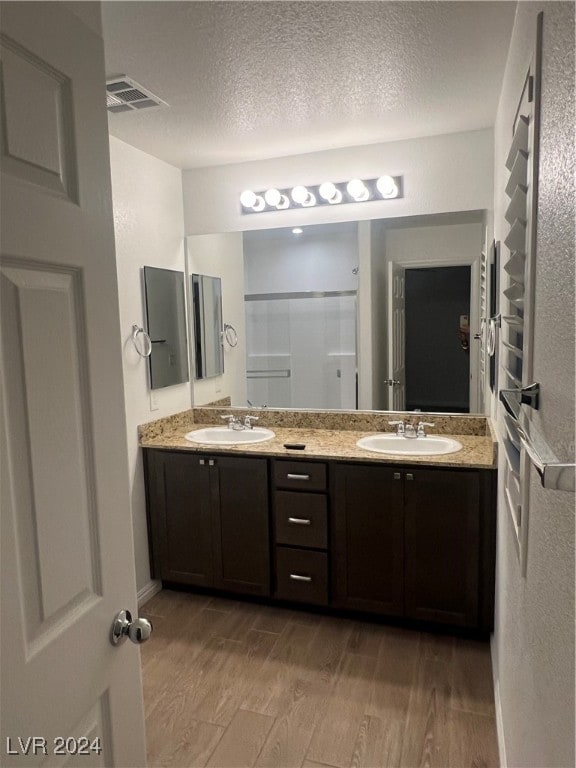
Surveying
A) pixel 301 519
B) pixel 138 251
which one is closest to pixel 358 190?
pixel 138 251

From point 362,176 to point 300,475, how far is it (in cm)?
166

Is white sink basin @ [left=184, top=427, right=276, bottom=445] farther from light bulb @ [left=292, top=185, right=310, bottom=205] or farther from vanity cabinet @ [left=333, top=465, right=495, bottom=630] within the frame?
light bulb @ [left=292, top=185, right=310, bottom=205]

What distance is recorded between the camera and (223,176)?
3.17 m

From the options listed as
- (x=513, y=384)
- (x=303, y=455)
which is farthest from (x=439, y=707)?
(x=513, y=384)

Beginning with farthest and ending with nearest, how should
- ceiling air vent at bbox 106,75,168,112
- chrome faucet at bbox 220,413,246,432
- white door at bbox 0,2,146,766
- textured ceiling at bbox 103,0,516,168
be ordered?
chrome faucet at bbox 220,413,246,432
ceiling air vent at bbox 106,75,168,112
textured ceiling at bbox 103,0,516,168
white door at bbox 0,2,146,766

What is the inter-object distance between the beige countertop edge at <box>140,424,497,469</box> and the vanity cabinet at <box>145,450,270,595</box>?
6 cm

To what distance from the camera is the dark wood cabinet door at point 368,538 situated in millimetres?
2488

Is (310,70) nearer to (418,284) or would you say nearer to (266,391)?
(418,284)

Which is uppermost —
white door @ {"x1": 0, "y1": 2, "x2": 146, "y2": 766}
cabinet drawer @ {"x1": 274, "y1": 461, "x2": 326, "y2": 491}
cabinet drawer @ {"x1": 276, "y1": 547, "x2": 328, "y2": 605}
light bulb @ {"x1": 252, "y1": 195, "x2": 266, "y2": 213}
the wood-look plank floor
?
light bulb @ {"x1": 252, "y1": 195, "x2": 266, "y2": 213}

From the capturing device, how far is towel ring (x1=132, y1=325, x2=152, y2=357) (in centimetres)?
284

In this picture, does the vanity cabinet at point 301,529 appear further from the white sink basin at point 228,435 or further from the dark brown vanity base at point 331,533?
the white sink basin at point 228,435

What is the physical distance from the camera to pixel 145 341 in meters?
2.91

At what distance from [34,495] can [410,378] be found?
242 cm

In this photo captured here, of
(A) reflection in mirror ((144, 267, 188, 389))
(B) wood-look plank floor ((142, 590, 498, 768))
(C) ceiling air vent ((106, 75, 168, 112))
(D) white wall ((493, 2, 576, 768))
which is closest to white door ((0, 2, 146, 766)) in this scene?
(D) white wall ((493, 2, 576, 768))
